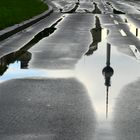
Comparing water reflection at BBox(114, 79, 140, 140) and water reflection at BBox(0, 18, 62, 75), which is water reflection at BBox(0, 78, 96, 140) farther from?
water reflection at BBox(0, 18, 62, 75)

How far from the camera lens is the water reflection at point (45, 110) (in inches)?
240

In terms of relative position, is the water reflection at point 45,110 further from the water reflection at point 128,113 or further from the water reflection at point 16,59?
the water reflection at point 16,59

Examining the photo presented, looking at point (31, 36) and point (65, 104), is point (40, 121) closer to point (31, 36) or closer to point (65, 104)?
point (65, 104)

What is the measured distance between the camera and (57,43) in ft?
53.5

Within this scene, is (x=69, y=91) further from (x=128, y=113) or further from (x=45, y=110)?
(x=128, y=113)

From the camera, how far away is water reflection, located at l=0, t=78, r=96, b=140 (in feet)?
20.0

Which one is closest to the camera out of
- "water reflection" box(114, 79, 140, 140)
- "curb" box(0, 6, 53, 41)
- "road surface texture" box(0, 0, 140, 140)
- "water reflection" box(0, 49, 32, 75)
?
"water reflection" box(114, 79, 140, 140)

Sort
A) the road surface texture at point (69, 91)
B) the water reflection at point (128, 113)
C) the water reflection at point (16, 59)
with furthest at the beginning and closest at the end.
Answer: the water reflection at point (16, 59) → the road surface texture at point (69, 91) → the water reflection at point (128, 113)

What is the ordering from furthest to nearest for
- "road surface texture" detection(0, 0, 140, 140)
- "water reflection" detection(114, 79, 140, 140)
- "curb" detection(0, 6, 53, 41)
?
"curb" detection(0, 6, 53, 41), "road surface texture" detection(0, 0, 140, 140), "water reflection" detection(114, 79, 140, 140)

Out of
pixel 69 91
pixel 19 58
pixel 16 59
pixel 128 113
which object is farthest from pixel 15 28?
pixel 128 113

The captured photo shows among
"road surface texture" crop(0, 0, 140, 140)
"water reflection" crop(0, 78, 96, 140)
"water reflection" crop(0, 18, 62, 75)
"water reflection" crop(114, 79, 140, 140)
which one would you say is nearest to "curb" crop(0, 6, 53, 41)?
"road surface texture" crop(0, 0, 140, 140)

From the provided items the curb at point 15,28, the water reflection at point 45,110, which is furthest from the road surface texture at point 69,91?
the curb at point 15,28

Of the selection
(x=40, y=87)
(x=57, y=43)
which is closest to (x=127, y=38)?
(x=57, y=43)

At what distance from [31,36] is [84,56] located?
6250 millimetres
